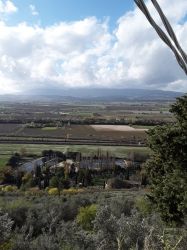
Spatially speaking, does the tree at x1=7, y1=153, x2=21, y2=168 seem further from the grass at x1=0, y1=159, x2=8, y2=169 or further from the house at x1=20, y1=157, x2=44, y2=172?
the house at x1=20, y1=157, x2=44, y2=172

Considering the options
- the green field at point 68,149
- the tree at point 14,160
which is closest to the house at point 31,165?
the tree at point 14,160

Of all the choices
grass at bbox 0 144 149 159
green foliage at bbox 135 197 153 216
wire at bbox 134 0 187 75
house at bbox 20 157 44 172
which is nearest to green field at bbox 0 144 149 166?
grass at bbox 0 144 149 159

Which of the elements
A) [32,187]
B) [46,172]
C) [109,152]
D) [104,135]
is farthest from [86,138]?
[32,187]

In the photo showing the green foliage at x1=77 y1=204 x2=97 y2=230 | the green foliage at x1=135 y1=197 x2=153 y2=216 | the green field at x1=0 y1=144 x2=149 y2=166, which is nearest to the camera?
the green foliage at x1=135 y1=197 x2=153 y2=216

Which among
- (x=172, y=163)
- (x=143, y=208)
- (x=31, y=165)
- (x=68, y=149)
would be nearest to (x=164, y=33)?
(x=172, y=163)

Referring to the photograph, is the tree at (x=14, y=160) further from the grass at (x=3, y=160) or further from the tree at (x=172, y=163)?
the tree at (x=172, y=163)

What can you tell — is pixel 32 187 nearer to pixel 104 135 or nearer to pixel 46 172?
pixel 46 172
